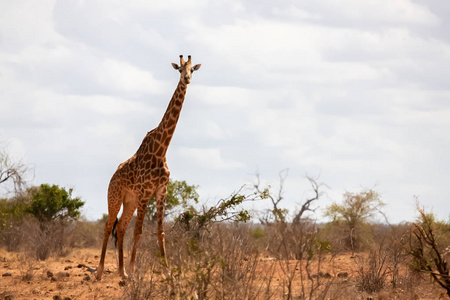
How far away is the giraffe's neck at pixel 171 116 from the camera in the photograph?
1138 centimetres

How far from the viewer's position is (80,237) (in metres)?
27.8

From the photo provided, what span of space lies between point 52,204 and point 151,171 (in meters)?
14.0

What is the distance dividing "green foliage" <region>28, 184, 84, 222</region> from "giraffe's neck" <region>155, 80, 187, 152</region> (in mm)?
13668

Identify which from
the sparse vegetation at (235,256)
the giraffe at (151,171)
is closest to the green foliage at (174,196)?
the sparse vegetation at (235,256)

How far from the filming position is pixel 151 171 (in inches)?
442

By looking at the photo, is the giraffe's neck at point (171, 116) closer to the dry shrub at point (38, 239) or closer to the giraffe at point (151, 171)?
the giraffe at point (151, 171)

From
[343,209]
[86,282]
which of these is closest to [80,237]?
[343,209]

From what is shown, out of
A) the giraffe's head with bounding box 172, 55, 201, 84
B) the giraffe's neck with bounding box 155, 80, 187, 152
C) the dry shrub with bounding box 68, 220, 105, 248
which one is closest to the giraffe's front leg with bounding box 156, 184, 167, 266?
the giraffe's neck with bounding box 155, 80, 187, 152

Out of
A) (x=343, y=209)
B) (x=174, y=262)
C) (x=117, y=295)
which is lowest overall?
(x=117, y=295)

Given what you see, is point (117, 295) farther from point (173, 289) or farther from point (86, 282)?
point (173, 289)

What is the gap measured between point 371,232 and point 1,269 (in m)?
17.4

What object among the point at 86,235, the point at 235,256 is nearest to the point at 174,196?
the point at 86,235

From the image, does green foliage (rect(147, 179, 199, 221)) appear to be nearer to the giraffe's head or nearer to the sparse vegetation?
the sparse vegetation

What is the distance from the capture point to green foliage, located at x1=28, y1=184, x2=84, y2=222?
76.9 ft
